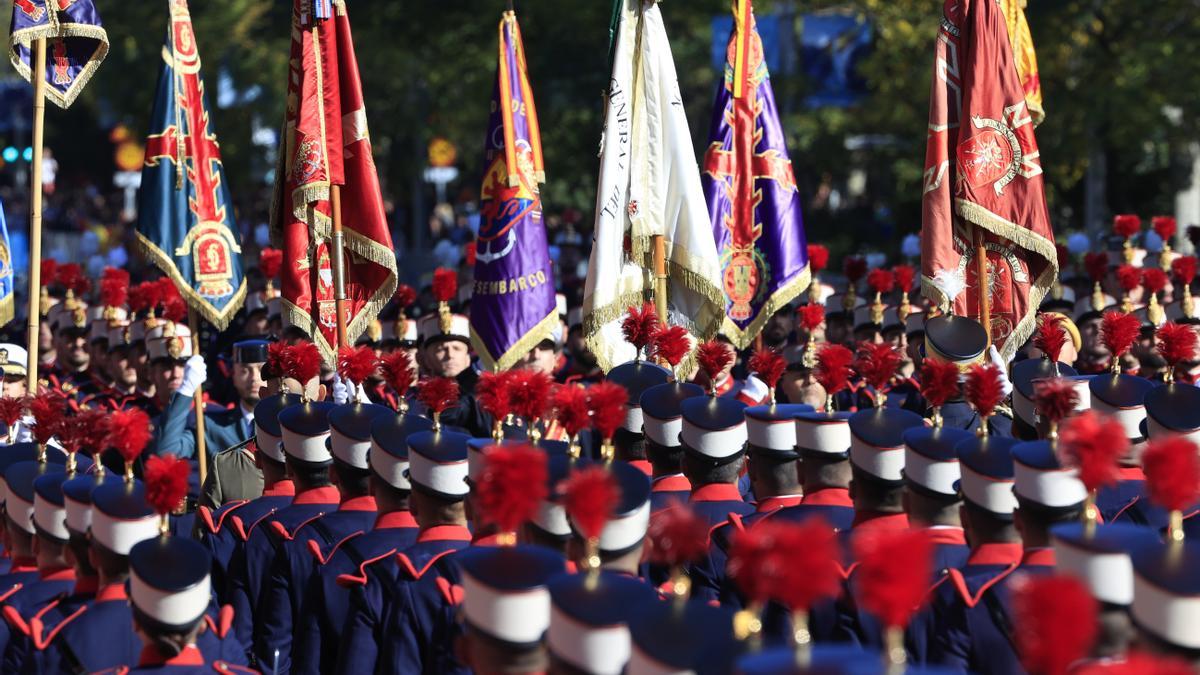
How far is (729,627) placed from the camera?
3.28 metres

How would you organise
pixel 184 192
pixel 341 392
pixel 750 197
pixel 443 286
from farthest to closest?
pixel 443 286 < pixel 750 197 < pixel 184 192 < pixel 341 392

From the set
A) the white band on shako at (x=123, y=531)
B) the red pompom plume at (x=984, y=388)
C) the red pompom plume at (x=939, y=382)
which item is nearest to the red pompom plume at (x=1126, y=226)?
the red pompom plume at (x=939, y=382)

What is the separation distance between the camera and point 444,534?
16.7 feet

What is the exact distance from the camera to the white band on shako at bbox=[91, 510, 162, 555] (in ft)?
15.0

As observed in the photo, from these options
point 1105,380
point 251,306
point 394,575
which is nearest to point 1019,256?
point 1105,380

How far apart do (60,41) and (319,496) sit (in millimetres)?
3736

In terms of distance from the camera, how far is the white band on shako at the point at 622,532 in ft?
13.5

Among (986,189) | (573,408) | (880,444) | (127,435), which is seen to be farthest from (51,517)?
(986,189)

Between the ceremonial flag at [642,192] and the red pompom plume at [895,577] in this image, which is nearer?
the red pompom plume at [895,577]

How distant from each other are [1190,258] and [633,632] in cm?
889

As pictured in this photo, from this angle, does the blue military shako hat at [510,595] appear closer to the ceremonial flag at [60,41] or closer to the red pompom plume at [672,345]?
the red pompom plume at [672,345]

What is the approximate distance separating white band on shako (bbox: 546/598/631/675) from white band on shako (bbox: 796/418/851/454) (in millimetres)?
2079

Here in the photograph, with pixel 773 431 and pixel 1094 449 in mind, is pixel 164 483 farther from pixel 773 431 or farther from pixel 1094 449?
pixel 1094 449

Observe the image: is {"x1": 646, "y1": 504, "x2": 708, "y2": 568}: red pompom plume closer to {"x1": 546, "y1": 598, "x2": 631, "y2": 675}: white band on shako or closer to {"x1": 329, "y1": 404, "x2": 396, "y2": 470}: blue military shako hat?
{"x1": 546, "y1": 598, "x2": 631, "y2": 675}: white band on shako
